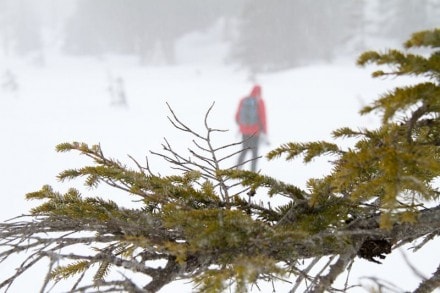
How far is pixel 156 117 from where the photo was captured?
1958 centimetres

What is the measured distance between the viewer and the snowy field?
9883mm

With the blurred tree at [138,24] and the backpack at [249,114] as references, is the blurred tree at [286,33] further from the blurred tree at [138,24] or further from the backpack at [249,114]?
the backpack at [249,114]

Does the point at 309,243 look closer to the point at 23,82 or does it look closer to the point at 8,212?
the point at 8,212

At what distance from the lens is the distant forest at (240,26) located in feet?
130

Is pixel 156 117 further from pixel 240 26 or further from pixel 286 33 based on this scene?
pixel 286 33

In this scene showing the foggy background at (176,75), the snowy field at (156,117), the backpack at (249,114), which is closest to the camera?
the backpack at (249,114)

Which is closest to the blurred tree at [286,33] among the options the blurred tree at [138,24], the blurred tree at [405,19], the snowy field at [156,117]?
the snowy field at [156,117]

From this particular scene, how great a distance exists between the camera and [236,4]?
50.4 m

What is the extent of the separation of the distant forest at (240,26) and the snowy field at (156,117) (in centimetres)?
374

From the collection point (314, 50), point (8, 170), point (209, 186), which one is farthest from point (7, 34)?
point (209, 186)

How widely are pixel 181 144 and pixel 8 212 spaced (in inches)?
238

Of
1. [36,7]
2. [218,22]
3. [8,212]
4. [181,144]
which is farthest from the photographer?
[36,7]

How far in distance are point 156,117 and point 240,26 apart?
2293 cm

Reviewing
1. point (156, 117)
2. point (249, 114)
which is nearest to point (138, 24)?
point (156, 117)
